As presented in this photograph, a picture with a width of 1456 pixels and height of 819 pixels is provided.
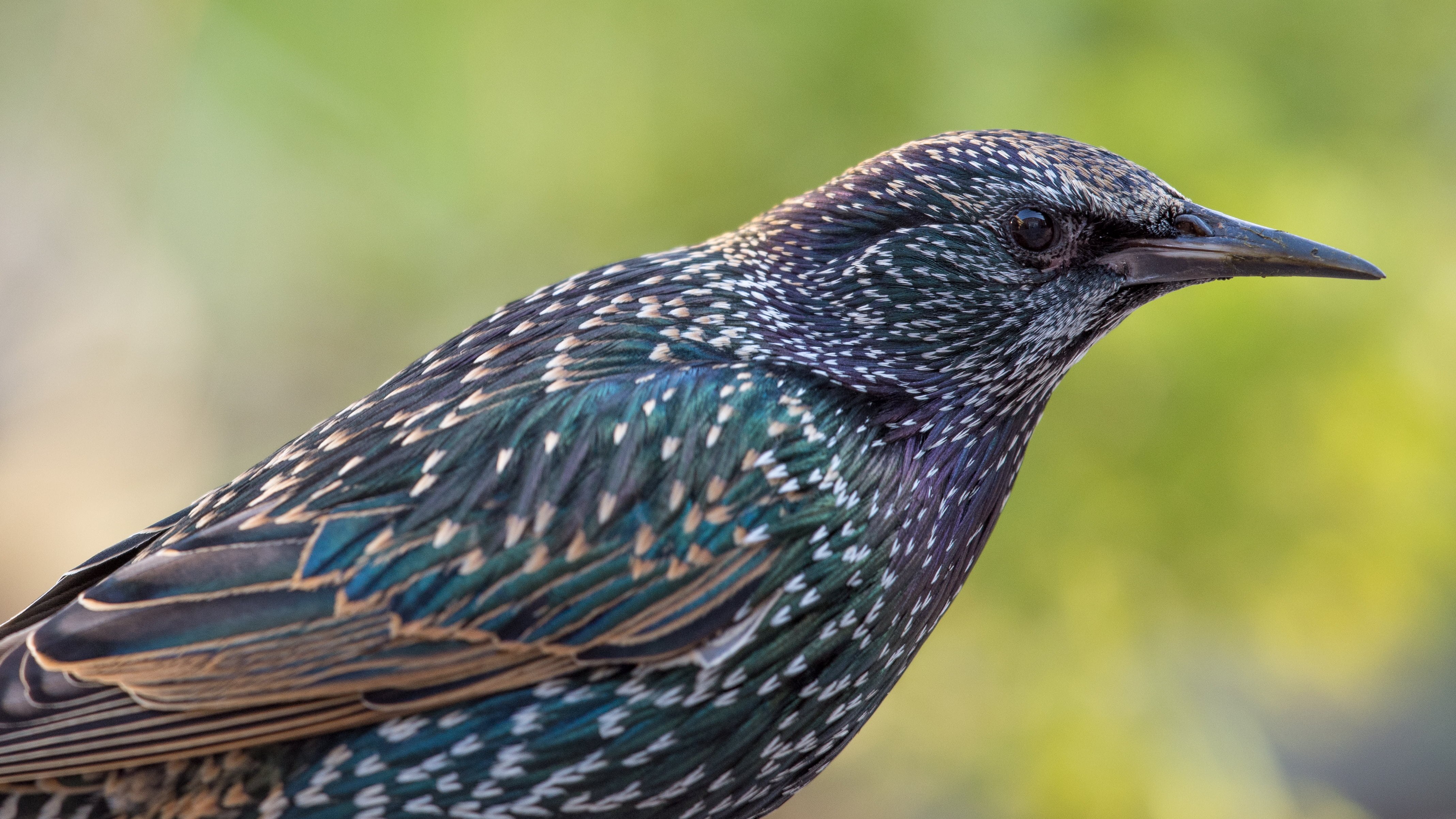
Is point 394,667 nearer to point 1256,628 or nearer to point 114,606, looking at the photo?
point 114,606

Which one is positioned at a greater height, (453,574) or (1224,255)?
(1224,255)

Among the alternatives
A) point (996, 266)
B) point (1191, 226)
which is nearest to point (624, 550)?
point (996, 266)

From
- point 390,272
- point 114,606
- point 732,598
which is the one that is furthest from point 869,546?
point 390,272

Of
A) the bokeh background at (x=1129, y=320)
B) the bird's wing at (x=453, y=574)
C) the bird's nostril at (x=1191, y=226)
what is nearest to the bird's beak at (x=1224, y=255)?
the bird's nostril at (x=1191, y=226)

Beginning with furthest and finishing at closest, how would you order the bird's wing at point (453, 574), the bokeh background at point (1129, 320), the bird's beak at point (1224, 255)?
the bokeh background at point (1129, 320) < the bird's beak at point (1224, 255) < the bird's wing at point (453, 574)

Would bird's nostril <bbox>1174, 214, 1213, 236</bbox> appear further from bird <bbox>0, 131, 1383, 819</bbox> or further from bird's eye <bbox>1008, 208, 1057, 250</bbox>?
bird's eye <bbox>1008, 208, 1057, 250</bbox>

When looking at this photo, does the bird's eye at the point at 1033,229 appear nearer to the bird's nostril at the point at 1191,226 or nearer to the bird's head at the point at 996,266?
the bird's head at the point at 996,266

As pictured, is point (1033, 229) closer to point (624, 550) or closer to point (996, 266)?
point (996, 266)
